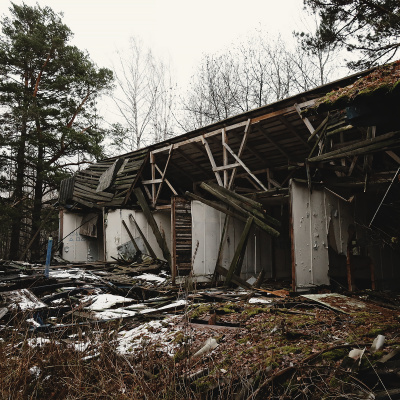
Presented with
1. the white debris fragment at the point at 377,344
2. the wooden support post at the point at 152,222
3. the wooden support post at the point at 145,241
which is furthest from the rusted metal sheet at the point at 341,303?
the wooden support post at the point at 145,241

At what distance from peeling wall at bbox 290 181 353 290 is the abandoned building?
2 centimetres

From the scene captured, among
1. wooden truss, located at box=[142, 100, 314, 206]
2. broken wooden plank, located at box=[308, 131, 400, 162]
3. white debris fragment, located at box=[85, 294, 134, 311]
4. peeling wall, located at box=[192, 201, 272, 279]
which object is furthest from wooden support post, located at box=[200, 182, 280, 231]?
white debris fragment, located at box=[85, 294, 134, 311]

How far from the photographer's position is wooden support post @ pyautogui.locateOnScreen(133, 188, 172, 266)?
1301cm

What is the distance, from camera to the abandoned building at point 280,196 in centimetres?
667

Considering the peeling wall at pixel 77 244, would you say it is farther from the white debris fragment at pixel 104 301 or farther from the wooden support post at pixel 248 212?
the white debris fragment at pixel 104 301

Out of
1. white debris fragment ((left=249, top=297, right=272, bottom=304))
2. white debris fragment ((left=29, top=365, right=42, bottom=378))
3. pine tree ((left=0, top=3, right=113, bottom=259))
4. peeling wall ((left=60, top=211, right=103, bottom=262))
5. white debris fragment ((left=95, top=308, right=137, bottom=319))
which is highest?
pine tree ((left=0, top=3, right=113, bottom=259))

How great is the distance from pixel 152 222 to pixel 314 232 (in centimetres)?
670

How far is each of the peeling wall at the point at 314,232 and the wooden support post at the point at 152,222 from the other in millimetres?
5657

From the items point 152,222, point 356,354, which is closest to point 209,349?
point 356,354

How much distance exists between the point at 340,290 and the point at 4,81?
63.6 feet

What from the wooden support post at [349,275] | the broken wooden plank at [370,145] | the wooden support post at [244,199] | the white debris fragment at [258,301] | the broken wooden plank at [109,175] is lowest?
the white debris fragment at [258,301]

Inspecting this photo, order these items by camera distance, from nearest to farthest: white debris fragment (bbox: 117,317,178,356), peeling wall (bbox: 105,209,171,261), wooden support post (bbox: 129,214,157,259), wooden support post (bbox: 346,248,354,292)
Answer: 1. white debris fragment (bbox: 117,317,178,356)
2. wooden support post (bbox: 346,248,354,292)
3. wooden support post (bbox: 129,214,157,259)
4. peeling wall (bbox: 105,209,171,261)

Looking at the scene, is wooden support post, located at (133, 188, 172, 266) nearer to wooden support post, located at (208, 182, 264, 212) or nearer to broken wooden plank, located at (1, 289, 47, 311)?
wooden support post, located at (208, 182, 264, 212)

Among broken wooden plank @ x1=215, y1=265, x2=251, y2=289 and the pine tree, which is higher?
the pine tree
